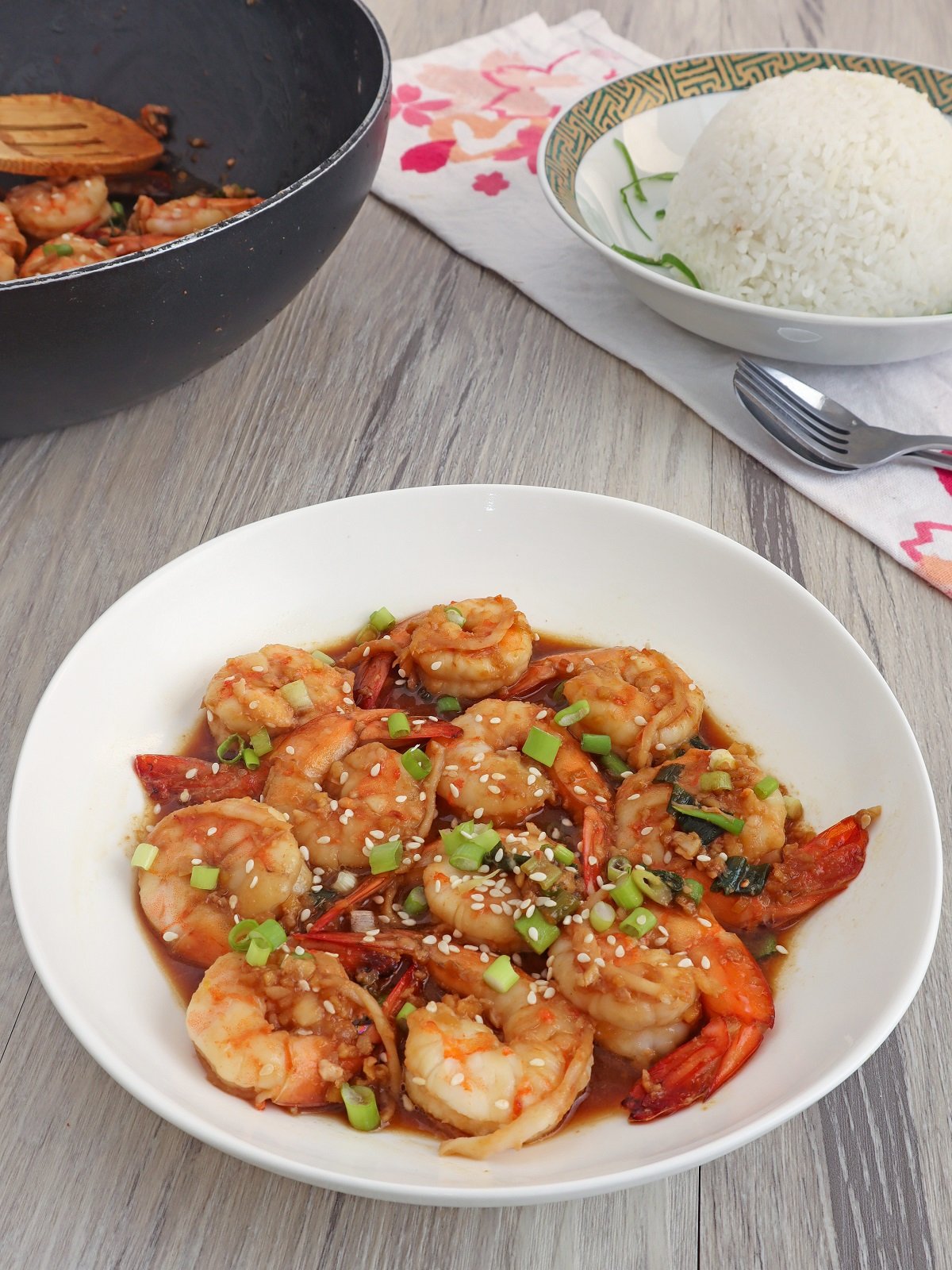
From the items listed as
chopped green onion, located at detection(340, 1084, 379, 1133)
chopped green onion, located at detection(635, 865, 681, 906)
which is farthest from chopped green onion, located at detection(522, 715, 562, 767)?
chopped green onion, located at detection(340, 1084, 379, 1133)

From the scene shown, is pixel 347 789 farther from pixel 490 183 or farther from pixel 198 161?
pixel 490 183

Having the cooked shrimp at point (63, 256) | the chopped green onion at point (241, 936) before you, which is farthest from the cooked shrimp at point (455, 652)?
the cooked shrimp at point (63, 256)

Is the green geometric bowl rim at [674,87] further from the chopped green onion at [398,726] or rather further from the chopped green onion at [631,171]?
the chopped green onion at [398,726]

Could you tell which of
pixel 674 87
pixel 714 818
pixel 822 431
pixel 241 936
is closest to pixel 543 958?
pixel 714 818

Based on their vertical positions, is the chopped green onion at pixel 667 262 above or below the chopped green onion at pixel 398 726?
above

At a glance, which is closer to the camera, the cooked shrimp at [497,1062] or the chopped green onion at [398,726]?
the cooked shrimp at [497,1062]

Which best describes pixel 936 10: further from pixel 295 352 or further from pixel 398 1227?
pixel 398 1227
